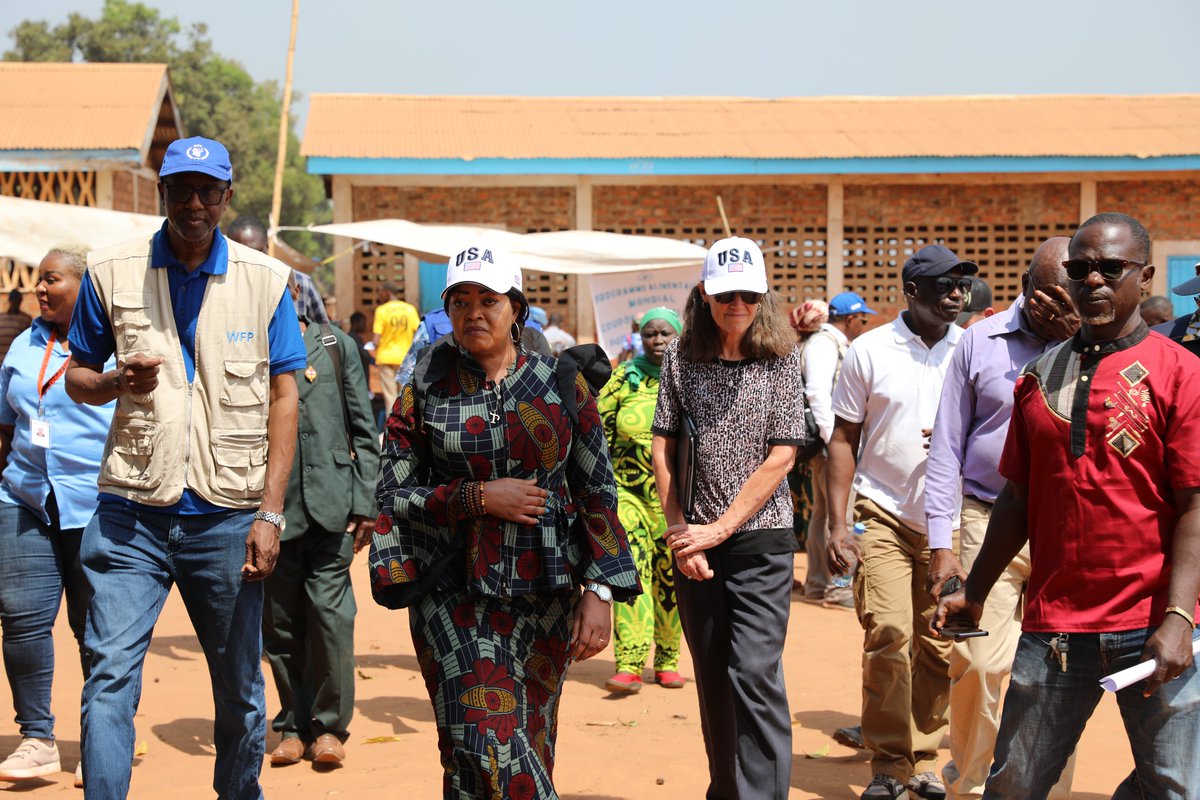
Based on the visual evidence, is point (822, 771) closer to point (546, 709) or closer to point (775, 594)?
point (775, 594)

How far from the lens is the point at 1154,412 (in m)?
3.48

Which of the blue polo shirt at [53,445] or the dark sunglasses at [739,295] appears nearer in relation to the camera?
the dark sunglasses at [739,295]

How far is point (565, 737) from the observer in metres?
6.80

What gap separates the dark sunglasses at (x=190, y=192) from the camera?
13.8 feet

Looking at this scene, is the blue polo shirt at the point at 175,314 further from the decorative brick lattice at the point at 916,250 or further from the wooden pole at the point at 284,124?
the decorative brick lattice at the point at 916,250

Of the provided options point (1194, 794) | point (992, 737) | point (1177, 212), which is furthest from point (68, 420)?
point (1177, 212)

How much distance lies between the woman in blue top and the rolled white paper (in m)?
4.20

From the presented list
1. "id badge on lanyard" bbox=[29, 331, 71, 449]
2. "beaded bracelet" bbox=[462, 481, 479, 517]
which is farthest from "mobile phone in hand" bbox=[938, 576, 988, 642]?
"id badge on lanyard" bbox=[29, 331, 71, 449]

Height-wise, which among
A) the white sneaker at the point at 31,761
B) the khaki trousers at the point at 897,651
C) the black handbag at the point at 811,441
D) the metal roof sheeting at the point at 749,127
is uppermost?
the metal roof sheeting at the point at 749,127

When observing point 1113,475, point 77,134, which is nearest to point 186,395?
point 1113,475

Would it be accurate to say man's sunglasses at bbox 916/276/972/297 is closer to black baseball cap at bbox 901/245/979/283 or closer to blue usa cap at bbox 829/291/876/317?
black baseball cap at bbox 901/245/979/283

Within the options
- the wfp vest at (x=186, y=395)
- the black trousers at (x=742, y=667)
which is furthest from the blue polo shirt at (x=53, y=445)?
the black trousers at (x=742, y=667)

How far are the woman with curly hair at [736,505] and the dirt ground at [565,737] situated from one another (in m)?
1.07

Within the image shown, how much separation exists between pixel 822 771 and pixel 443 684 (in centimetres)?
285
